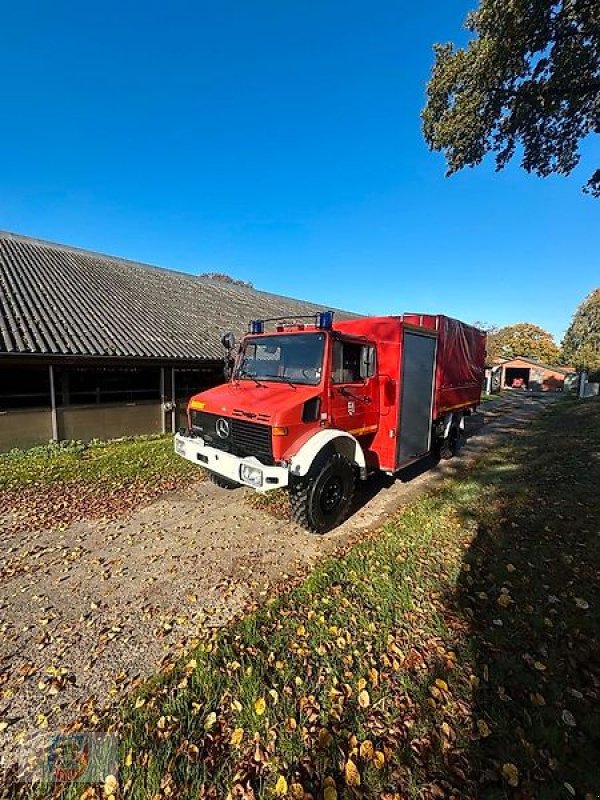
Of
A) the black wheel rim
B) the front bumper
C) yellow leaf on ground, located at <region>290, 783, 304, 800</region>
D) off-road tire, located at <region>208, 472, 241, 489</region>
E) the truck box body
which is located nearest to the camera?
yellow leaf on ground, located at <region>290, 783, 304, 800</region>

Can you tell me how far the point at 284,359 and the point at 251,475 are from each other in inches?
76.3

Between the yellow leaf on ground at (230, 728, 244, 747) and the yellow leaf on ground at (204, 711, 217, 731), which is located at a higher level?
the yellow leaf on ground at (230, 728, 244, 747)

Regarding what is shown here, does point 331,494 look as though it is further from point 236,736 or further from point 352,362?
point 236,736

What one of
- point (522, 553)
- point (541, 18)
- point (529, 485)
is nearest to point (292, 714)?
point (522, 553)

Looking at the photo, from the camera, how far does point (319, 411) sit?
5242 mm

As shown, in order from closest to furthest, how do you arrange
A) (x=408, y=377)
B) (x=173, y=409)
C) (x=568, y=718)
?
(x=568, y=718), (x=408, y=377), (x=173, y=409)

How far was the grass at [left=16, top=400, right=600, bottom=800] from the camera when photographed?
2193mm

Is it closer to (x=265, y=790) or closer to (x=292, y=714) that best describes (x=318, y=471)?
(x=292, y=714)

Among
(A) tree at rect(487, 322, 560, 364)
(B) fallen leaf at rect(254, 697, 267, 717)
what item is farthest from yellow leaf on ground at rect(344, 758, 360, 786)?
(A) tree at rect(487, 322, 560, 364)

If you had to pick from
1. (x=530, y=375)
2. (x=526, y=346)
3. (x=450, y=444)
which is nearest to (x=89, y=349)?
(x=450, y=444)

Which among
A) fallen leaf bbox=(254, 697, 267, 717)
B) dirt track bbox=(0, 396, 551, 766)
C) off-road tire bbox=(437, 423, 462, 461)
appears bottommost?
dirt track bbox=(0, 396, 551, 766)

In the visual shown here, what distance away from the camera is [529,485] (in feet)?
22.7

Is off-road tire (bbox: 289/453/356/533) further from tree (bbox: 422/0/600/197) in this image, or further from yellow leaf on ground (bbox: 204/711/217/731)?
tree (bbox: 422/0/600/197)

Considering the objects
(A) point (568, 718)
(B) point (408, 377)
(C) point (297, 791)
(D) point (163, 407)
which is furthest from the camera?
(D) point (163, 407)
